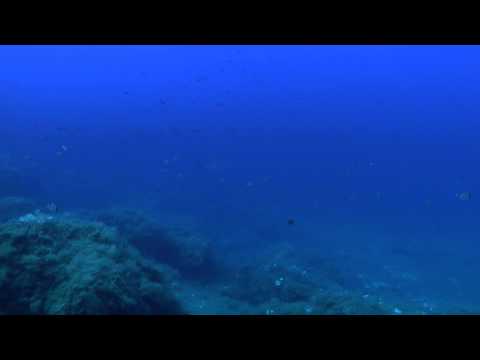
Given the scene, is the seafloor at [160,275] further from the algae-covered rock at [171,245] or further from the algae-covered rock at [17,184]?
the algae-covered rock at [17,184]

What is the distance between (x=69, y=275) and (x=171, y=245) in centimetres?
963

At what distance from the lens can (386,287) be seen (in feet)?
58.5

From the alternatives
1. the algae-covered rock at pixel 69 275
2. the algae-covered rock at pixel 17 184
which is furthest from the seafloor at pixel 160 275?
the algae-covered rock at pixel 17 184

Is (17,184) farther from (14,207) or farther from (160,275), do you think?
(160,275)

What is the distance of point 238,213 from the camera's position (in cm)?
2847

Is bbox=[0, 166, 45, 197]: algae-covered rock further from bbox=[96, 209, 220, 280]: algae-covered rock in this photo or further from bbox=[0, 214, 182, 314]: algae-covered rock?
bbox=[0, 214, 182, 314]: algae-covered rock

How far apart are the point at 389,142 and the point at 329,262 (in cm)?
4784

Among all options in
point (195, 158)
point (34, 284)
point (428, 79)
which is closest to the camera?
point (34, 284)

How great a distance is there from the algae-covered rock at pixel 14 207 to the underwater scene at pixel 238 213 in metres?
0.09

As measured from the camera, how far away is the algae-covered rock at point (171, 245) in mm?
17203

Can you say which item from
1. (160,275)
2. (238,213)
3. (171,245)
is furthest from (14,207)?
(160,275)

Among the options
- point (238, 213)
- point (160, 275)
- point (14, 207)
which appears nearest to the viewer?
point (160, 275)
